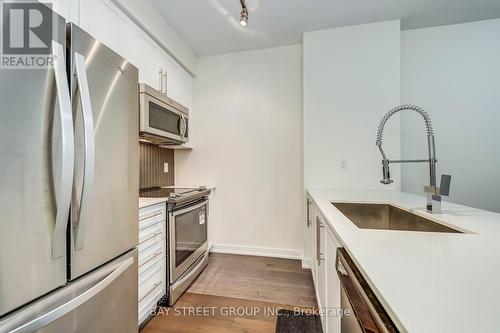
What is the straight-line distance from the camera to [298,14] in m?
2.08

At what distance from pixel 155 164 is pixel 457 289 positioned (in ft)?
8.65

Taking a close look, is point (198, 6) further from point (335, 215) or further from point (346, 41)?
point (335, 215)

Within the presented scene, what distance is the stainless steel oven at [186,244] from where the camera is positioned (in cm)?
178

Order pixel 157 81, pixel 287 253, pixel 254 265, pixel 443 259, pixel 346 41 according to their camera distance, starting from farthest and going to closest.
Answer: pixel 287 253, pixel 254 265, pixel 346 41, pixel 157 81, pixel 443 259

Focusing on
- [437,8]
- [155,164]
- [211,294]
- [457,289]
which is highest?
[437,8]

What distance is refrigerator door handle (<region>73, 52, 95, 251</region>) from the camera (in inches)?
34.8

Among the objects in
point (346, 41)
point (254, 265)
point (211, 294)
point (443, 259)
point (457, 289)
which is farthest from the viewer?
point (254, 265)

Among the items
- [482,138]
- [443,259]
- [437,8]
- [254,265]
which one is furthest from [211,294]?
[437,8]

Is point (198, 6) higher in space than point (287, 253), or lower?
higher

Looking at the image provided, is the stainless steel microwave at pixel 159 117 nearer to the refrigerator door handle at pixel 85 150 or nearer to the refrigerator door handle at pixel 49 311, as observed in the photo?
the refrigerator door handle at pixel 85 150

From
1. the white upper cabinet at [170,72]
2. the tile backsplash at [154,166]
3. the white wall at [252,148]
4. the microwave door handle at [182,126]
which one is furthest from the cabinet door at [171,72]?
the tile backsplash at [154,166]

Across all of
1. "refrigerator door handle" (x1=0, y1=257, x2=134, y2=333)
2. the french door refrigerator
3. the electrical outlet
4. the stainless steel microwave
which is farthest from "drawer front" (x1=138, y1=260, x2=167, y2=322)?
the electrical outlet

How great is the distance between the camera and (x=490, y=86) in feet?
7.20

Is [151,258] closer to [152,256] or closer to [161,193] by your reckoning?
[152,256]
